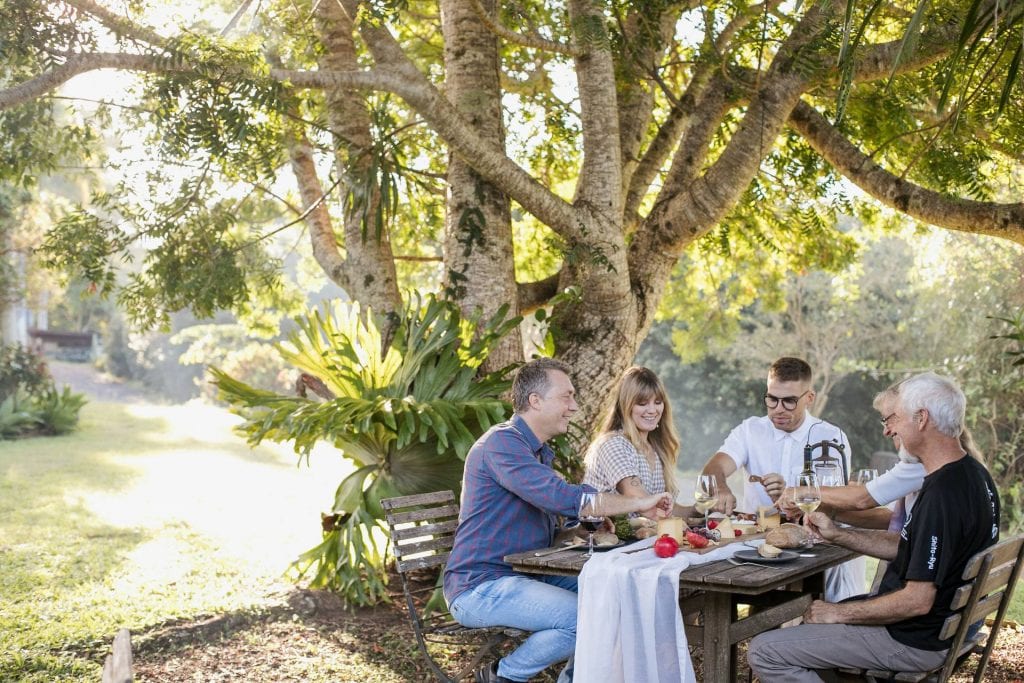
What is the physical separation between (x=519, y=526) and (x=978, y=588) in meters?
1.76

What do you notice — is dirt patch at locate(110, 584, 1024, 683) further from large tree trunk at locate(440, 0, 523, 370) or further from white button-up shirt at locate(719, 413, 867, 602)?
large tree trunk at locate(440, 0, 523, 370)

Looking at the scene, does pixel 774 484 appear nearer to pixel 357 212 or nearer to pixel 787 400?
pixel 787 400

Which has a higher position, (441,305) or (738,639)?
(441,305)

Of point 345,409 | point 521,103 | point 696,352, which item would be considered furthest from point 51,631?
point 696,352

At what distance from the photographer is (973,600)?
3.53 metres

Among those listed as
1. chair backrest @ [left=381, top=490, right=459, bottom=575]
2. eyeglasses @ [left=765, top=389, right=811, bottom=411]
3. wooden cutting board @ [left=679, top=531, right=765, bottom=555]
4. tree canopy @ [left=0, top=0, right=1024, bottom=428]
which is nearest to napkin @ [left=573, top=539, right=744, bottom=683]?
wooden cutting board @ [left=679, top=531, right=765, bottom=555]

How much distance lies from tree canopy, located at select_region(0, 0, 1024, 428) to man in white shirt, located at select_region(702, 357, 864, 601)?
178 centimetres

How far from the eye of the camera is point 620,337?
769cm

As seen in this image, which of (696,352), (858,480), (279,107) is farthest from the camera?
(696,352)

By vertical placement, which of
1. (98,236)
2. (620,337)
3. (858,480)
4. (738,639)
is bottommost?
(738,639)

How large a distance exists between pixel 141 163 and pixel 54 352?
36674mm

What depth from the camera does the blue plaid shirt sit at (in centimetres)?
426

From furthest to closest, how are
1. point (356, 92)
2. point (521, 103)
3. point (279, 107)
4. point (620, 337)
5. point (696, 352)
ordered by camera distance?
point (696, 352), point (521, 103), point (356, 92), point (620, 337), point (279, 107)

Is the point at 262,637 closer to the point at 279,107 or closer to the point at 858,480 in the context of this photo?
the point at 279,107
